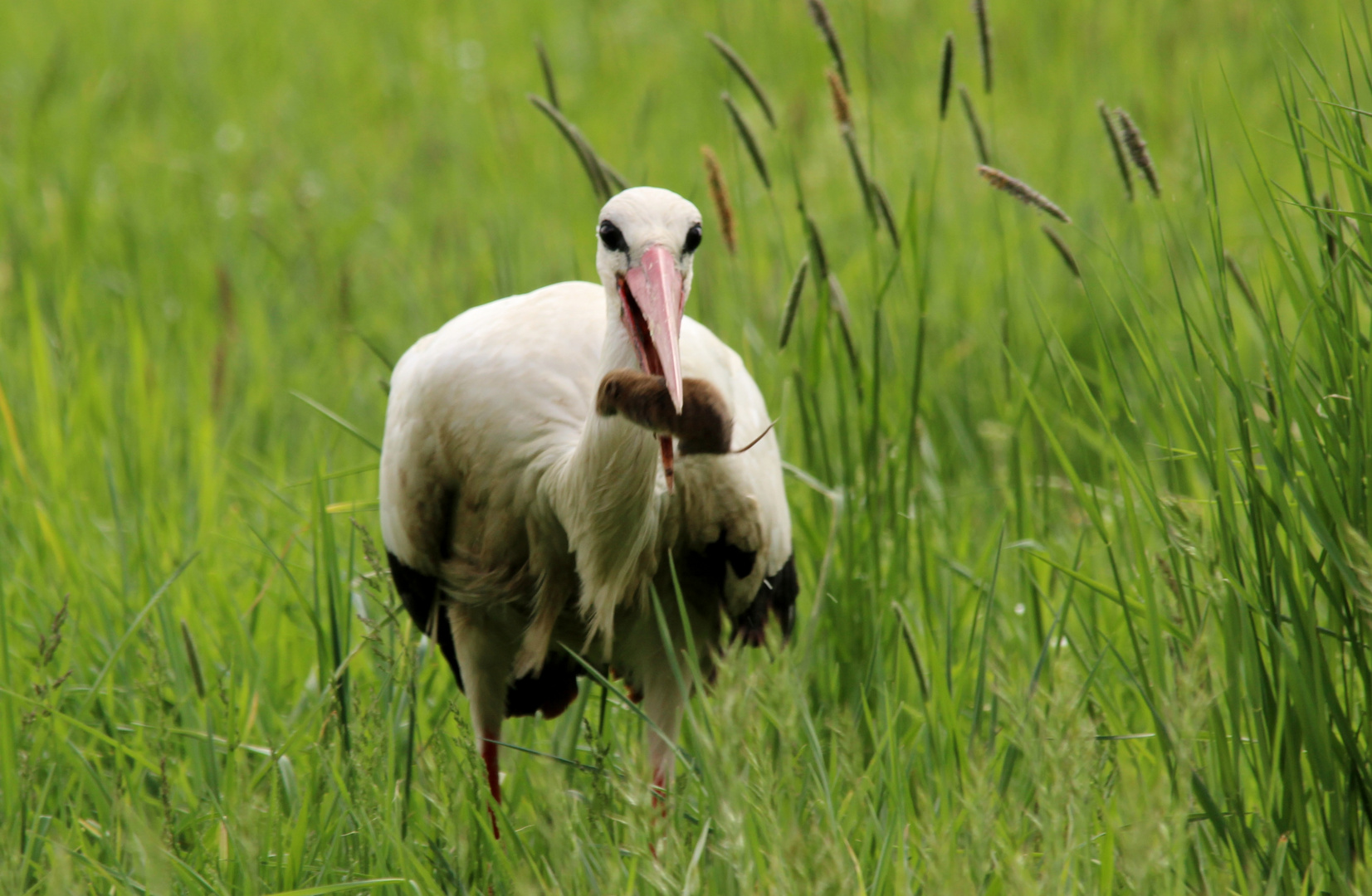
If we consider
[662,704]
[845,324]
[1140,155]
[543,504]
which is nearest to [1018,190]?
[1140,155]

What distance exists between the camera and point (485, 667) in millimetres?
3086

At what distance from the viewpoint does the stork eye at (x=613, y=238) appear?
2342 mm

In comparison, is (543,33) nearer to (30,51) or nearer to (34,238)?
(30,51)

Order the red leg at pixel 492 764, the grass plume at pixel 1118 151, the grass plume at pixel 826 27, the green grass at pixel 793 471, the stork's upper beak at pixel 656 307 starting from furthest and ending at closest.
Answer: the red leg at pixel 492 764 < the grass plume at pixel 826 27 < the grass plume at pixel 1118 151 < the stork's upper beak at pixel 656 307 < the green grass at pixel 793 471

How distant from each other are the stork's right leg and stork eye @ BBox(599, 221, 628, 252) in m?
1.02

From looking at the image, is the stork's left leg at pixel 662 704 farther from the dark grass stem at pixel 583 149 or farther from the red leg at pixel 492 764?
the dark grass stem at pixel 583 149

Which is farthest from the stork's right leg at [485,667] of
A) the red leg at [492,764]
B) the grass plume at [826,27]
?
the grass plume at [826,27]

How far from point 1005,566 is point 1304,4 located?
605 cm

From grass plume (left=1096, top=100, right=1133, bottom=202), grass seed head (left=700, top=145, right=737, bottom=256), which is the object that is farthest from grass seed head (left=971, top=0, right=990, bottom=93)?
grass seed head (left=700, top=145, right=737, bottom=256)

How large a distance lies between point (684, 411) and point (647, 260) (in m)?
0.36

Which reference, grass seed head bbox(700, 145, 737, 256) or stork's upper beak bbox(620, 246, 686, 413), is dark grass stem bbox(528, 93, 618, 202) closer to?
grass seed head bbox(700, 145, 737, 256)

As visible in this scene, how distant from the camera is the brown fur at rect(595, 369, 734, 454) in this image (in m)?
2.01

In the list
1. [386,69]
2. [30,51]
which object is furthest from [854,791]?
[30,51]

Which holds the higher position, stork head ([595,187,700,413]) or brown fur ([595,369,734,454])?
stork head ([595,187,700,413])
